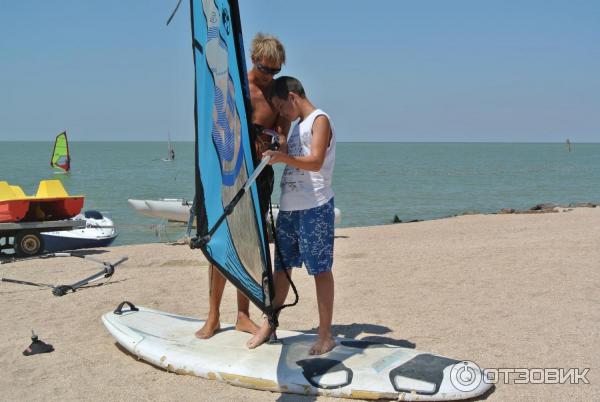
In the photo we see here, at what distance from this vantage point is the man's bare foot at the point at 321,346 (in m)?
4.02

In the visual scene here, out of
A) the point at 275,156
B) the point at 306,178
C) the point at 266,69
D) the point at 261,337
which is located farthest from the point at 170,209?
the point at 275,156

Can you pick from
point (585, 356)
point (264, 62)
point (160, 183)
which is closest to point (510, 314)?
point (585, 356)

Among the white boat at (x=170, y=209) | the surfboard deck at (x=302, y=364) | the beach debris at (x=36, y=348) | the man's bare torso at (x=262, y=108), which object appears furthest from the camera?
the white boat at (x=170, y=209)

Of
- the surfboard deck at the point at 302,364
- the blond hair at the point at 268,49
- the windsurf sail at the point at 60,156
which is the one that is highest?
the blond hair at the point at 268,49

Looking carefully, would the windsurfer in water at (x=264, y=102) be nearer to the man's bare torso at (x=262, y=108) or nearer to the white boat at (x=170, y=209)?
the man's bare torso at (x=262, y=108)

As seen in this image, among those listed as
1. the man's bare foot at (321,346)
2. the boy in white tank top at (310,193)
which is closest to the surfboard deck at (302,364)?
the man's bare foot at (321,346)

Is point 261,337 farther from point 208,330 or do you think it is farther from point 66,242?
point 66,242

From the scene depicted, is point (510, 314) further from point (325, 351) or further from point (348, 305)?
point (325, 351)

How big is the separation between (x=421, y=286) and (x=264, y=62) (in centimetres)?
323

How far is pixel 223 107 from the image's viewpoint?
3.58 metres

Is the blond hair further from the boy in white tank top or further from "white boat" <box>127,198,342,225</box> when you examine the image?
"white boat" <box>127,198,342,225</box>

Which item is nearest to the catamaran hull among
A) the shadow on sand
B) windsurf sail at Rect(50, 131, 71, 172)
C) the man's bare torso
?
the shadow on sand

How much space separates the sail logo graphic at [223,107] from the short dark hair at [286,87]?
0.40m

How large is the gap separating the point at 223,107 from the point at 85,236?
10460mm
